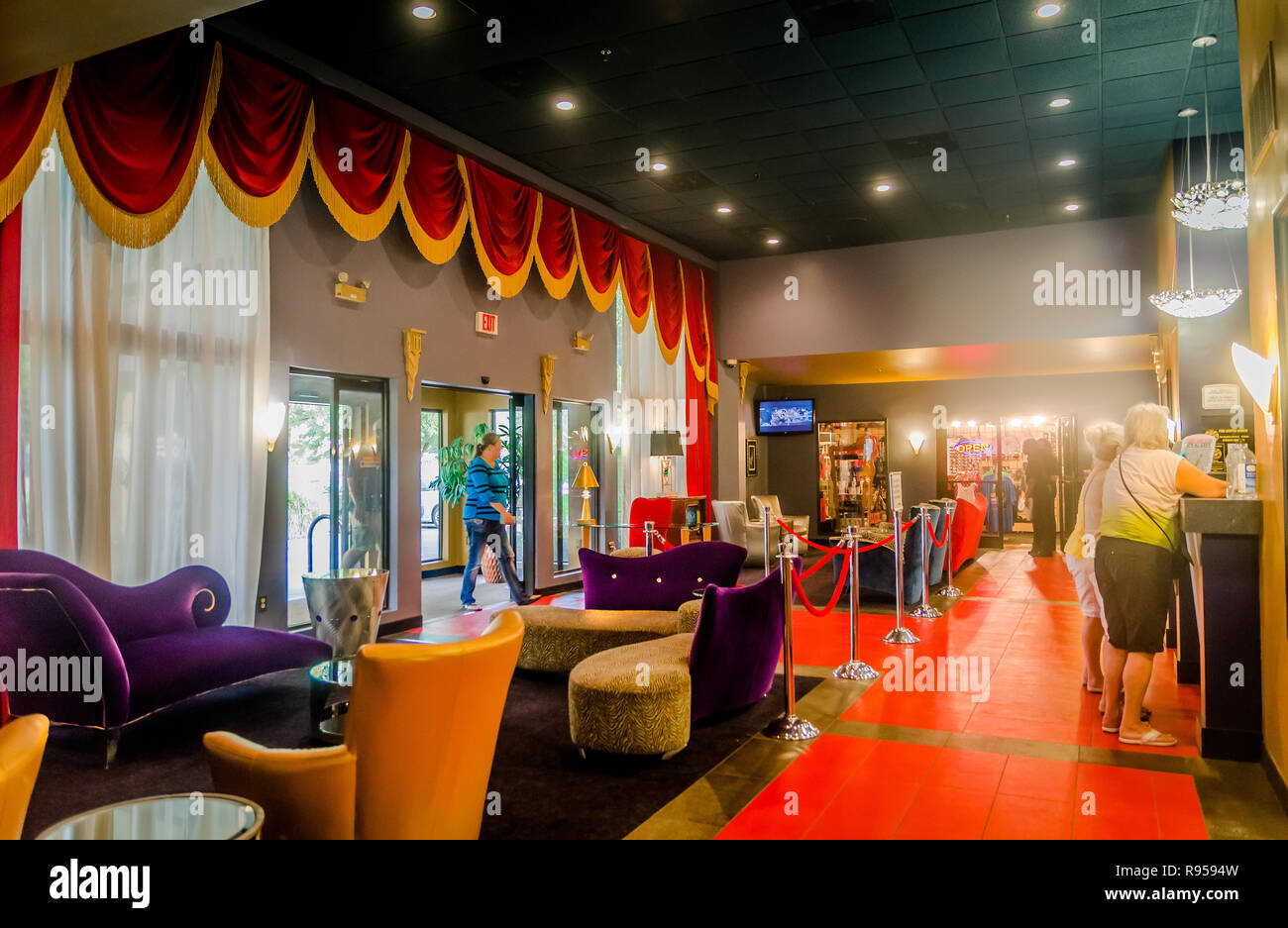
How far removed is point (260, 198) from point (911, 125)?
5275mm

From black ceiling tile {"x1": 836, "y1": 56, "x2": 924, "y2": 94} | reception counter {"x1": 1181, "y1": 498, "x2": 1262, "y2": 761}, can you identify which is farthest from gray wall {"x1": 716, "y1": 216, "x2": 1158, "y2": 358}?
reception counter {"x1": 1181, "y1": 498, "x2": 1262, "y2": 761}

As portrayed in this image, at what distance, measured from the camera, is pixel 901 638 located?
6.00 metres

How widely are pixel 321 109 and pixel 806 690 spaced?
520 cm

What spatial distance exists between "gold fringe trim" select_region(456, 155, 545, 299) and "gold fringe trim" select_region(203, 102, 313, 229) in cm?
165

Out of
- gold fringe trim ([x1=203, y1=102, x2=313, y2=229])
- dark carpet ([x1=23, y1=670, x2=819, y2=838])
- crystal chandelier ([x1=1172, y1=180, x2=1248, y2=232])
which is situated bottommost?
dark carpet ([x1=23, y1=670, x2=819, y2=838])

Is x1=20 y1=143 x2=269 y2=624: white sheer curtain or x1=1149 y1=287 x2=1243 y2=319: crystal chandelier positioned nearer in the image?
x1=20 y1=143 x2=269 y2=624: white sheer curtain

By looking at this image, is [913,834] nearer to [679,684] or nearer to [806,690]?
A: [679,684]

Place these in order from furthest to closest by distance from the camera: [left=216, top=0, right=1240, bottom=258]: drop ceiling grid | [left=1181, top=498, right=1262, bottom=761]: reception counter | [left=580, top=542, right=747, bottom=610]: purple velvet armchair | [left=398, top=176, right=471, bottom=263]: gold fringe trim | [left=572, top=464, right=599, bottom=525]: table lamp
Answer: [left=572, top=464, right=599, bottom=525]: table lamp, [left=398, top=176, right=471, bottom=263]: gold fringe trim, [left=580, top=542, right=747, bottom=610]: purple velvet armchair, [left=216, top=0, right=1240, bottom=258]: drop ceiling grid, [left=1181, top=498, right=1262, bottom=761]: reception counter

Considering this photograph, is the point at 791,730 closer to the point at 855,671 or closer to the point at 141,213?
the point at 855,671

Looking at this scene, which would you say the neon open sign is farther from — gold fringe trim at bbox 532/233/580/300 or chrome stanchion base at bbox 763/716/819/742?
chrome stanchion base at bbox 763/716/819/742

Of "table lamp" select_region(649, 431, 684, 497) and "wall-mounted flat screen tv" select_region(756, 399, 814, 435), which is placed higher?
"wall-mounted flat screen tv" select_region(756, 399, 814, 435)

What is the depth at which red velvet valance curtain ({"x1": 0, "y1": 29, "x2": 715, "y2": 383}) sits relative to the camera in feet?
14.5

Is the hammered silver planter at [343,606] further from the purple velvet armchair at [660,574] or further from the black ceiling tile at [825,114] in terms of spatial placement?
the black ceiling tile at [825,114]

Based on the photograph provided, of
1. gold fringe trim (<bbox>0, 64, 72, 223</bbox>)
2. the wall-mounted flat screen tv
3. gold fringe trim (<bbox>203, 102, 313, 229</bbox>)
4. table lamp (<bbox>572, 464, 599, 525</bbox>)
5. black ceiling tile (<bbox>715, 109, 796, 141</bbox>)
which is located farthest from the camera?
the wall-mounted flat screen tv
